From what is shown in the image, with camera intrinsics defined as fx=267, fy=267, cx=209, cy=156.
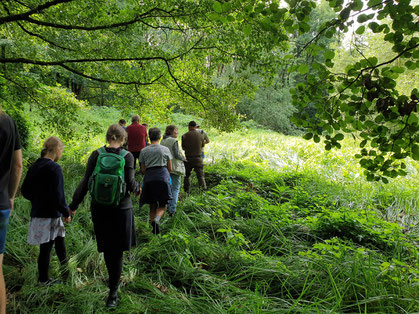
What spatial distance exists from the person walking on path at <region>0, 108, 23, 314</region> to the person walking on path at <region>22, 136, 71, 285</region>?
2.50ft

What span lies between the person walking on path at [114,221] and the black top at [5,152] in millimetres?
782

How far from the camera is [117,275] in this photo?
2842 millimetres

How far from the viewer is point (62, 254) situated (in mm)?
3271

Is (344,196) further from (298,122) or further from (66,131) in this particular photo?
(66,131)

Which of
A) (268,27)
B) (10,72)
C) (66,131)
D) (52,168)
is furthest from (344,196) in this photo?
(10,72)

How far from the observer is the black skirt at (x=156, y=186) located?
469 centimetres

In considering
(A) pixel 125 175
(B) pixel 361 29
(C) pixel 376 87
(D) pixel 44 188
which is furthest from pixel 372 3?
Answer: (D) pixel 44 188

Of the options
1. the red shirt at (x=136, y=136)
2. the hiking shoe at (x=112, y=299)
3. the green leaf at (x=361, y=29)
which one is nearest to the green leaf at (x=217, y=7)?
the green leaf at (x=361, y=29)

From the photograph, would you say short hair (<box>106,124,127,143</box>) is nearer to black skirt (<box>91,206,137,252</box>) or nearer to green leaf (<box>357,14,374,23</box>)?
black skirt (<box>91,206,137,252</box>)

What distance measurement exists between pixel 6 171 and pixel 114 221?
1087 mm

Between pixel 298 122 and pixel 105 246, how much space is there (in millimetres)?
2298

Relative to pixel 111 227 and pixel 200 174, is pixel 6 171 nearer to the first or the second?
pixel 111 227

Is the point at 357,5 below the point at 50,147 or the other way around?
the other way around

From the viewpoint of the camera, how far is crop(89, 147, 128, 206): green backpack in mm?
2604
